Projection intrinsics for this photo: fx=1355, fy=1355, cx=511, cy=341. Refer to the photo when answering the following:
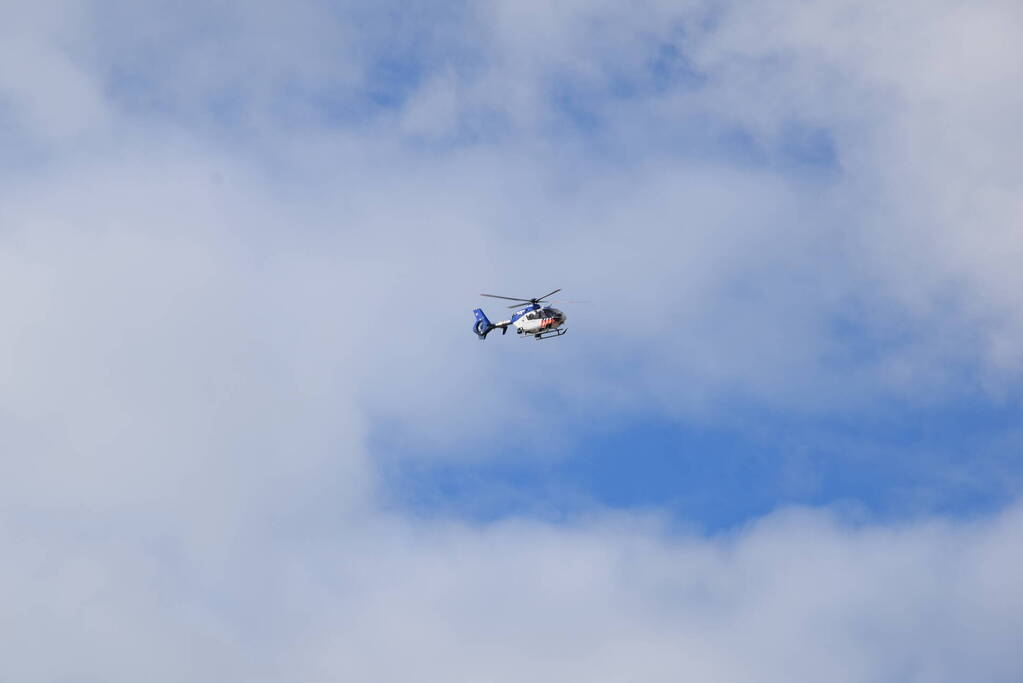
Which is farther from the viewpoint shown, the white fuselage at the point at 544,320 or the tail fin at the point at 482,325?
the tail fin at the point at 482,325

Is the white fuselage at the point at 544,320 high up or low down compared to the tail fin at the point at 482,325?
down

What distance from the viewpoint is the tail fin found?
193750 mm

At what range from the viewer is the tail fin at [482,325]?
193750 mm

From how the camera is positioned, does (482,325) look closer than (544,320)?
No

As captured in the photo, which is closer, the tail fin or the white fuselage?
the white fuselage

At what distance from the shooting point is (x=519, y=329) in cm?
18488

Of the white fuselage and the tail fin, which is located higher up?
the tail fin

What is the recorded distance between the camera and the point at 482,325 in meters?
195
